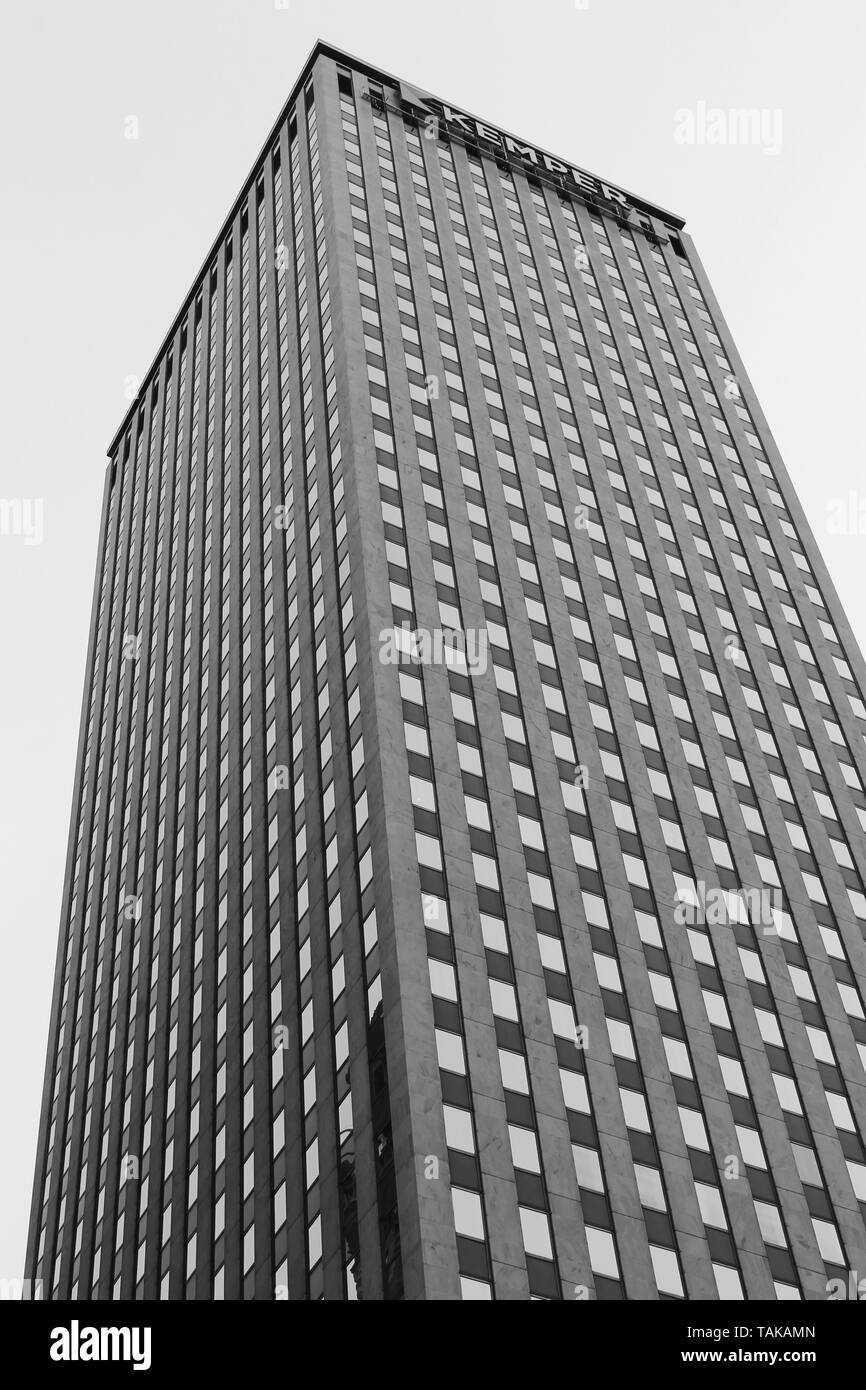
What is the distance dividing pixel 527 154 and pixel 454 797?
2872 inches

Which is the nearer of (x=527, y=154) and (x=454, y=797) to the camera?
(x=454, y=797)

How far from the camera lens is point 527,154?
123 meters

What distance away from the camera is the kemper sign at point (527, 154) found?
119312mm

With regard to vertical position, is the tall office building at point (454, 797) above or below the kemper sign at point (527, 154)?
below

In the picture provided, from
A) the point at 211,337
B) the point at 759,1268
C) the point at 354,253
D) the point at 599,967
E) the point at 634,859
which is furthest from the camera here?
the point at 211,337

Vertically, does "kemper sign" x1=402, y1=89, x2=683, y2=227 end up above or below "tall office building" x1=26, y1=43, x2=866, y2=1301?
above

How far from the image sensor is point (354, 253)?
96.9m

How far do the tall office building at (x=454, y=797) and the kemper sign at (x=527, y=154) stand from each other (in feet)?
2.00

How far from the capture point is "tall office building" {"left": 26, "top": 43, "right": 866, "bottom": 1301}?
5541 centimetres

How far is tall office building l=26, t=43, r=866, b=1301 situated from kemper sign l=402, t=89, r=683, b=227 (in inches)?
24.0

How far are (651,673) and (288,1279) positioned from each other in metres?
34.9

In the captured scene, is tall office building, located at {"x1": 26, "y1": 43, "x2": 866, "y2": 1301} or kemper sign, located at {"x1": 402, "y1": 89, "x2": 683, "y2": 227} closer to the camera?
tall office building, located at {"x1": 26, "y1": 43, "x2": 866, "y2": 1301}
